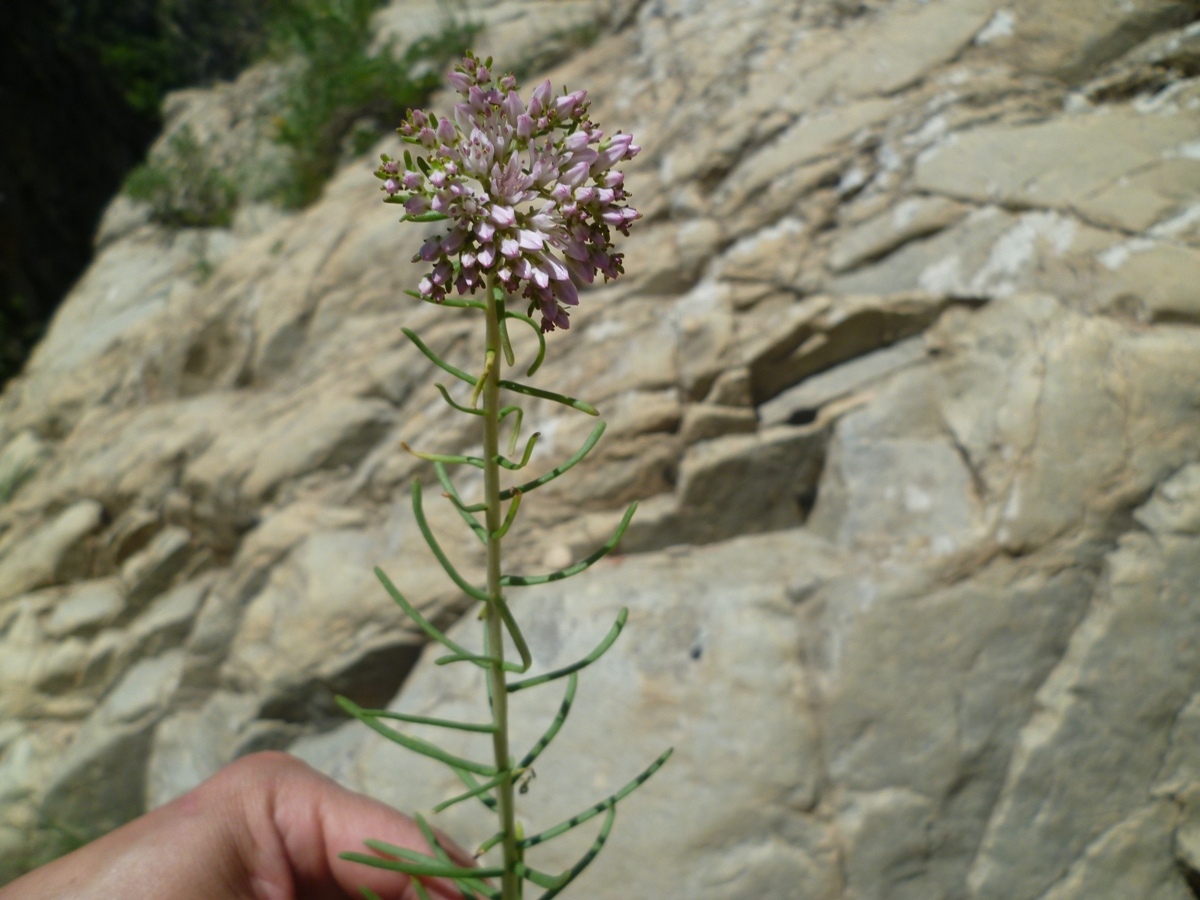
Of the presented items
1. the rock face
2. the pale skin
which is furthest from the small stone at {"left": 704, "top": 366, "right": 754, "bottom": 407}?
the pale skin

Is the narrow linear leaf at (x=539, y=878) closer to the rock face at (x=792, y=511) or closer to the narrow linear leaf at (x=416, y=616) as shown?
the narrow linear leaf at (x=416, y=616)

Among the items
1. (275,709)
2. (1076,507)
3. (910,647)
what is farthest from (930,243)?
(275,709)

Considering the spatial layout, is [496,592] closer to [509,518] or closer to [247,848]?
[509,518]

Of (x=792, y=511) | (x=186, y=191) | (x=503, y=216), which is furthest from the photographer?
(x=186, y=191)

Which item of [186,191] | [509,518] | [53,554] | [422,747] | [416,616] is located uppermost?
[186,191]

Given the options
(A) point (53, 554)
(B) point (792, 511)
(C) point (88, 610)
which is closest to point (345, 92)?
(A) point (53, 554)

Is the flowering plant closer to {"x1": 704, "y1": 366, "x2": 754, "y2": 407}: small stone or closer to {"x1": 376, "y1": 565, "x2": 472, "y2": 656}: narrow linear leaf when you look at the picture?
{"x1": 376, "y1": 565, "x2": 472, "y2": 656}: narrow linear leaf

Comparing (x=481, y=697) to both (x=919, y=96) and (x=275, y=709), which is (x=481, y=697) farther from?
(x=919, y=96)
